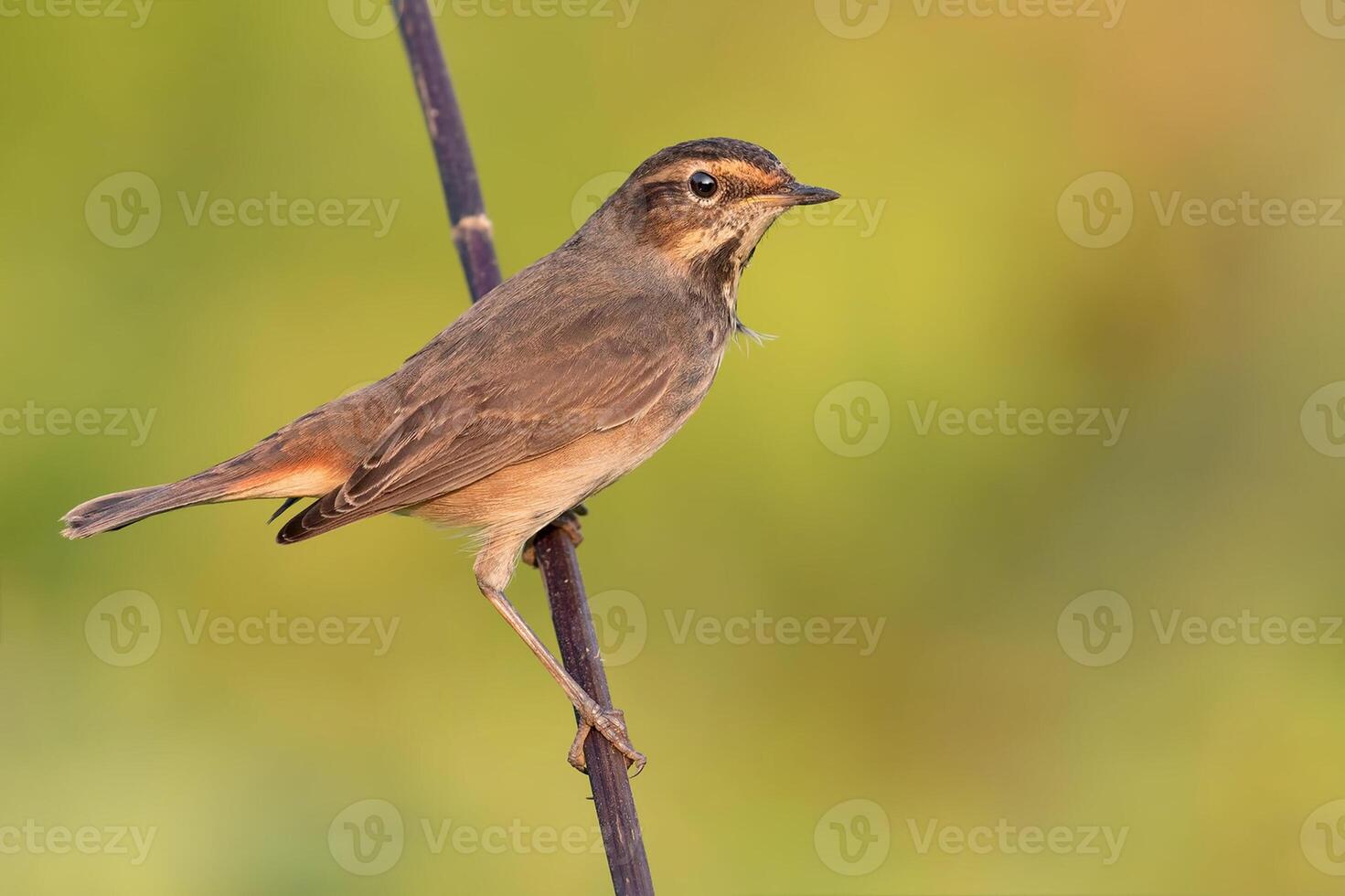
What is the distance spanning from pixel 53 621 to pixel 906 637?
427 cm

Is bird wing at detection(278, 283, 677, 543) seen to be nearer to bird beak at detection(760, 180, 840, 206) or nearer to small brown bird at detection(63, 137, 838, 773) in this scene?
small brown bird at detection(63, 137, 838, 773)

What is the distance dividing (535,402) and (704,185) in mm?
1068

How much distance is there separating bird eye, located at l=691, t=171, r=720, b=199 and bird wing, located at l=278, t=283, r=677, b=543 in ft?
1.77

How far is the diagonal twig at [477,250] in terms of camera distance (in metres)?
4.88

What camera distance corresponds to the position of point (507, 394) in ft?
18.4

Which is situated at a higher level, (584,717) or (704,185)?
(704,185)

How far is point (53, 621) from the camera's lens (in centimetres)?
714

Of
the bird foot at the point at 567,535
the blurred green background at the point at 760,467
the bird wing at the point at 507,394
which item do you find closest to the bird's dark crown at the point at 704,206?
the bird wing at the point at 507,394

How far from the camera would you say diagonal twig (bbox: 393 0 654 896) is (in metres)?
4.88

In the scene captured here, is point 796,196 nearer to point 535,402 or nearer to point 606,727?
point 535,402

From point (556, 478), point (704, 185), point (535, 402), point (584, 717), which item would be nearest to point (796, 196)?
point (704, 185)

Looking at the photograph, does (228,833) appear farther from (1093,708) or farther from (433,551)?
(1093,708)

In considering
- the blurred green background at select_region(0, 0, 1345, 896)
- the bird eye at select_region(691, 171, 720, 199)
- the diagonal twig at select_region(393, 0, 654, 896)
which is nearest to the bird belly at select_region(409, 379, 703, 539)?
the diagonal twig at select_region(393, 0, 654, 896)

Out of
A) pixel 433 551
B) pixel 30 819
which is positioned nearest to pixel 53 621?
pixel 30 819
